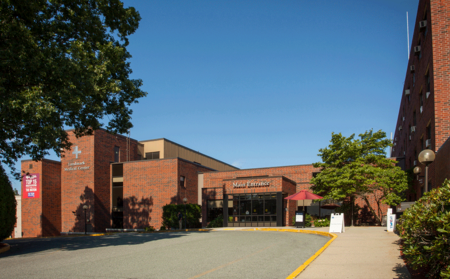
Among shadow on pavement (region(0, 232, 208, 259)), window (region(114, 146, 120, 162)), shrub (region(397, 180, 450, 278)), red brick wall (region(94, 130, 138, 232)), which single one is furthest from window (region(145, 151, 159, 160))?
shrub (region(397, 180, 450, 278))

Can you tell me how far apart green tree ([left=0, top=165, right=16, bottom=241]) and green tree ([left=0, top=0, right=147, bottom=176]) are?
1263mm

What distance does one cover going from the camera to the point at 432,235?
19.2 feet

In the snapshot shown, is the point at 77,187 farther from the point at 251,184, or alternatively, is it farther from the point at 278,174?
the point at 278,174

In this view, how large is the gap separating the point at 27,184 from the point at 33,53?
33.6m

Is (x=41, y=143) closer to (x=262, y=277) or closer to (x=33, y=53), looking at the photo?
(x=33, y=53)

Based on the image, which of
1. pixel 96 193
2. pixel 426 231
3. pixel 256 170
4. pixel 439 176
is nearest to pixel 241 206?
pixel 256 170

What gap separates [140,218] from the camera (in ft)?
Answer: 127

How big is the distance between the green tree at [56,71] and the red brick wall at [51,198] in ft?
90.0

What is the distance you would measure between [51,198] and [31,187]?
8.40ft

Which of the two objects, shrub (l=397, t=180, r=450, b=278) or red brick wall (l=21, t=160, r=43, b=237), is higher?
shrub (l=397, t=180, r=450, b=278)

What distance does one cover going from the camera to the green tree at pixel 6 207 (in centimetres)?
1476

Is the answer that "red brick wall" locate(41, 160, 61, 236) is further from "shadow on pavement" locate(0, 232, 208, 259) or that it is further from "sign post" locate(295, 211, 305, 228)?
"sign post" locate(295, 211, 305, 228)

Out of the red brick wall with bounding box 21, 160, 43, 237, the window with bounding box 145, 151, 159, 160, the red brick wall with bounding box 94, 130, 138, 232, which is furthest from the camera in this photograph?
the window with bounding box 145, 151, 159, 160

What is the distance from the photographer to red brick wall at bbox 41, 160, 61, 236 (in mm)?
41156
